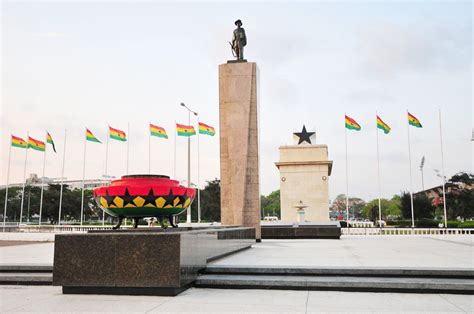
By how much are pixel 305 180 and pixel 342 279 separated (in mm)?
29154

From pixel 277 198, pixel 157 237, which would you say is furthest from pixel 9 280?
pixel 277 198

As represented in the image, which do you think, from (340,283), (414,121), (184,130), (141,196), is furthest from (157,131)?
(340,283)

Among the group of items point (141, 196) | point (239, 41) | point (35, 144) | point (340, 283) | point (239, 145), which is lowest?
point (340, 283)

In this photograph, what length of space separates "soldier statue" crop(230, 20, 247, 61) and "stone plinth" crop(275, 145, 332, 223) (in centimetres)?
2081

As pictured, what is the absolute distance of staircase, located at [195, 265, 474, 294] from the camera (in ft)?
17.9

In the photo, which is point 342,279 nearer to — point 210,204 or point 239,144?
point 239,144

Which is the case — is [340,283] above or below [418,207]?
below

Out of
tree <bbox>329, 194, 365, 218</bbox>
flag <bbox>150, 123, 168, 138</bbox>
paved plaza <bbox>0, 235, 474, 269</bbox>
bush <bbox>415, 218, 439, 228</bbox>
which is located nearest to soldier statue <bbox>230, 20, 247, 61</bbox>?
paved plaza <bbox>0, 235, 474, 269</bbox>

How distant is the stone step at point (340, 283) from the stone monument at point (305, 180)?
90.7ft

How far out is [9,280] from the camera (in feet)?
21.0

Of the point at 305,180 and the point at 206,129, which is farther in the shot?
the point at 305,180

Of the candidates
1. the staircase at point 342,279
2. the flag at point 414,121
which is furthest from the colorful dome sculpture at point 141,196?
the flag at point 414,121

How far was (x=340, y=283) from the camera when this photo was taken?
5.64 metres

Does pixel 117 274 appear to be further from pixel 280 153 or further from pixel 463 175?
pixel 463 175
